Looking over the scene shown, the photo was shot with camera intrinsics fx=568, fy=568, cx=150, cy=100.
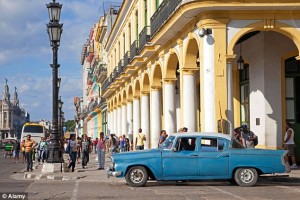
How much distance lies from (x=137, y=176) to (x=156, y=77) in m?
12.4

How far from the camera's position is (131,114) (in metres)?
36.6

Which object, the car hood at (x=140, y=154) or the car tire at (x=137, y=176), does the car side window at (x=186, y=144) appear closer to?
the car hood at (x=140, y=154)

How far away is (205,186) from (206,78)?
3.92m

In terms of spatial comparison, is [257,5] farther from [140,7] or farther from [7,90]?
[7,90]

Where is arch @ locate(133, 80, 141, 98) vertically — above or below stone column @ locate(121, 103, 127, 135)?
above

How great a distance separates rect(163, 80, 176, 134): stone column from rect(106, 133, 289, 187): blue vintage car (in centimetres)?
934

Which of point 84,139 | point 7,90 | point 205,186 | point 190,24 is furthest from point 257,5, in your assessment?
point 7,90

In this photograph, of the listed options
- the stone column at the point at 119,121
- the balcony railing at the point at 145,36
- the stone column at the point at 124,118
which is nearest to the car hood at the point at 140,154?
the balcony railing at the point at 145,36

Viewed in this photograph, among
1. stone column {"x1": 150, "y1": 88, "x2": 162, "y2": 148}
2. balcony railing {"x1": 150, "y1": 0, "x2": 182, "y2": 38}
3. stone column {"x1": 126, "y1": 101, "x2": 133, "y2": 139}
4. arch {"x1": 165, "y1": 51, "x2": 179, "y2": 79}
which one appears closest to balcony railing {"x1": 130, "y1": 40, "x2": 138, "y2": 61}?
stone column {"x1": 150, "y1": 88, "x2": 162, "y2": 148}

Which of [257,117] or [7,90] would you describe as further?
[7,90]

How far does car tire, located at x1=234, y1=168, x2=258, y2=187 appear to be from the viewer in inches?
557

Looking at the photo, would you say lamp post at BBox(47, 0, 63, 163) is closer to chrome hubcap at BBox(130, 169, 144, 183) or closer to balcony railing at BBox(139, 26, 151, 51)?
balcony railing at BBox(139, 26, 151, 51)

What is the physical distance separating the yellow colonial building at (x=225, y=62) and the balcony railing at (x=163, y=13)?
1.3 inches

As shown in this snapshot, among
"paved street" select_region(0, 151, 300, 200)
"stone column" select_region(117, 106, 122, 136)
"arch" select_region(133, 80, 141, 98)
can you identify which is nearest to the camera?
"paved street" select_region(0, 151, 300, 200)
